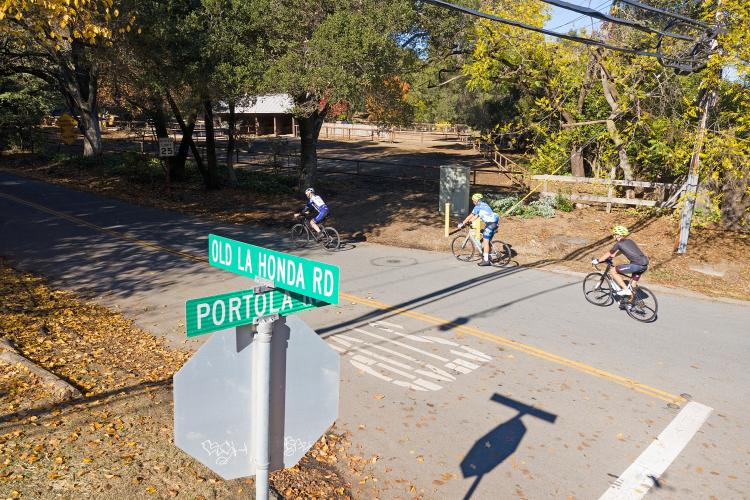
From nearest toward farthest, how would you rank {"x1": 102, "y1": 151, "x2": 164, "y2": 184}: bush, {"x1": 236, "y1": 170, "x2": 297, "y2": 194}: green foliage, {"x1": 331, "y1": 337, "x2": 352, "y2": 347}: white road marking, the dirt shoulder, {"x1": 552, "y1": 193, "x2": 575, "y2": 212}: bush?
{"x1": 331, "y1": 337, "x2": 352, "y2": 347}: white road marking, the dirt shoulder, {"x1": 552, "y1": 193, "x2": 575, "y2": 212}: bush, {"x1": 236, "y1": 170, "x2": 297, "y2": 194}: green foliage, {"x1": 102, "y1": 151, "x2": 164, "y2": 184}: bush

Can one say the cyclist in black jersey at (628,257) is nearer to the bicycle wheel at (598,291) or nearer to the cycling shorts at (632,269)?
the cycling shorts at (632,269)

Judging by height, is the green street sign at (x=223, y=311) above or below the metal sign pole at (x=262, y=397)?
above

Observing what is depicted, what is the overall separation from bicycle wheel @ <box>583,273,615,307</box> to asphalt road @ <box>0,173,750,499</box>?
21 cm

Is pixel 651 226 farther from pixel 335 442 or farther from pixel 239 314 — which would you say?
pixel 239 314

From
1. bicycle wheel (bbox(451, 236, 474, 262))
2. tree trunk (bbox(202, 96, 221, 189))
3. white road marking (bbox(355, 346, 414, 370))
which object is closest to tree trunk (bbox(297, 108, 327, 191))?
tree trunk (bbox(202, 96, 221, 189))

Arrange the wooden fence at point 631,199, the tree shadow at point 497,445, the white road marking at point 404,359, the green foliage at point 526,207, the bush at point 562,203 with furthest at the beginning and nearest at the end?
1. the bush at point 562,203
2. the green foliage at point 526,207
3. the wooden fence at point 631,199
4. the white road marking at point 404,359
5. the tree shadow at point 497,445

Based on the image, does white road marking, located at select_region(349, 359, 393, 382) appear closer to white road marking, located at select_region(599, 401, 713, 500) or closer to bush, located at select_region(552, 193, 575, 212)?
white road marking, located at select_region(599, 401, 713, 500)

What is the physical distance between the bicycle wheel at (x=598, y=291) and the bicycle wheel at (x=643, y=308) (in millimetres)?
648

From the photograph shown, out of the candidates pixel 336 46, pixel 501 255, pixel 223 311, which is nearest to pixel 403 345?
pixel 501 255

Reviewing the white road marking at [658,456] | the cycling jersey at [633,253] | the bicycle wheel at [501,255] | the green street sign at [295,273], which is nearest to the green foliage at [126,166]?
the bicycle wheel at [501,255]

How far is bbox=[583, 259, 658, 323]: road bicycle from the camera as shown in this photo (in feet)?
35.1

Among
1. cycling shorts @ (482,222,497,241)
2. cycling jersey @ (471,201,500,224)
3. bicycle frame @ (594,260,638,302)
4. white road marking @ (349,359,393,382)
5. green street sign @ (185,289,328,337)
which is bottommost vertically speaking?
white road marking @ (349,359,393,382)

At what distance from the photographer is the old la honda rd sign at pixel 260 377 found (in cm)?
271

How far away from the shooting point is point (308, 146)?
2300 cm
